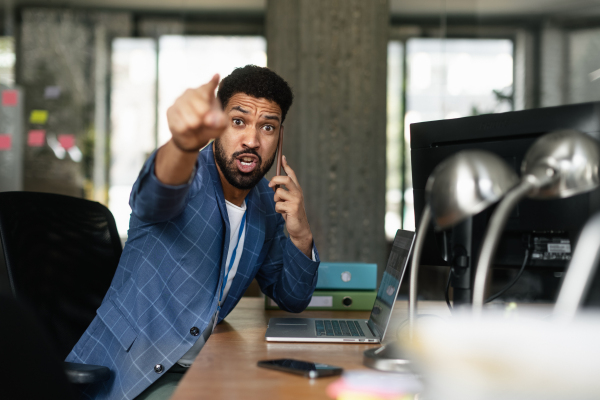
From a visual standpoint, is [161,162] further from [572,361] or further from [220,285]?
[572,361]

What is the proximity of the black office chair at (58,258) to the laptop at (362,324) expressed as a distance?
50 centimetres

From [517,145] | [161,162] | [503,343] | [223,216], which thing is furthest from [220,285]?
[503,343]

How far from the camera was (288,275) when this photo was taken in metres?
1.34

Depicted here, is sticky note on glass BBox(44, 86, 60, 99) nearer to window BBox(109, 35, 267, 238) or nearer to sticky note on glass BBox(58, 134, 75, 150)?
sticky note on glass BBox(58, 134, 75, 150)

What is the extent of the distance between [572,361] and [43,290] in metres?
1.16

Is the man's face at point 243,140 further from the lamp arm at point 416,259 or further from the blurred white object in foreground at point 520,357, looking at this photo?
the blurred white object in foreground at point 520,357

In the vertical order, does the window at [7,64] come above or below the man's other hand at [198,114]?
above

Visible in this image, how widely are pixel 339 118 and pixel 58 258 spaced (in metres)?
1.98

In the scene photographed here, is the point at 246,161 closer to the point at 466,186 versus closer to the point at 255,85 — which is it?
the point at 255,85

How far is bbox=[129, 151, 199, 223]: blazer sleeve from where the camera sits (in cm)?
99

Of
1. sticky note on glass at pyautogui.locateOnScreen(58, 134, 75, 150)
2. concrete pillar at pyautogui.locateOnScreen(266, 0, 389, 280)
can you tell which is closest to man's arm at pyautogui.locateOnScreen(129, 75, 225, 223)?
concrete pillar at pyautogui.locateOnScreen(266, 0, 389, 280)

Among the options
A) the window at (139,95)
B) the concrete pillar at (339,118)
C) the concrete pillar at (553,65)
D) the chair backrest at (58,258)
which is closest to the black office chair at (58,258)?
the chair backrest at (58,258)

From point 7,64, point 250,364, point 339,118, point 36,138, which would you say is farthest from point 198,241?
point 7,64

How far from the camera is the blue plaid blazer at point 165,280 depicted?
106 cm
